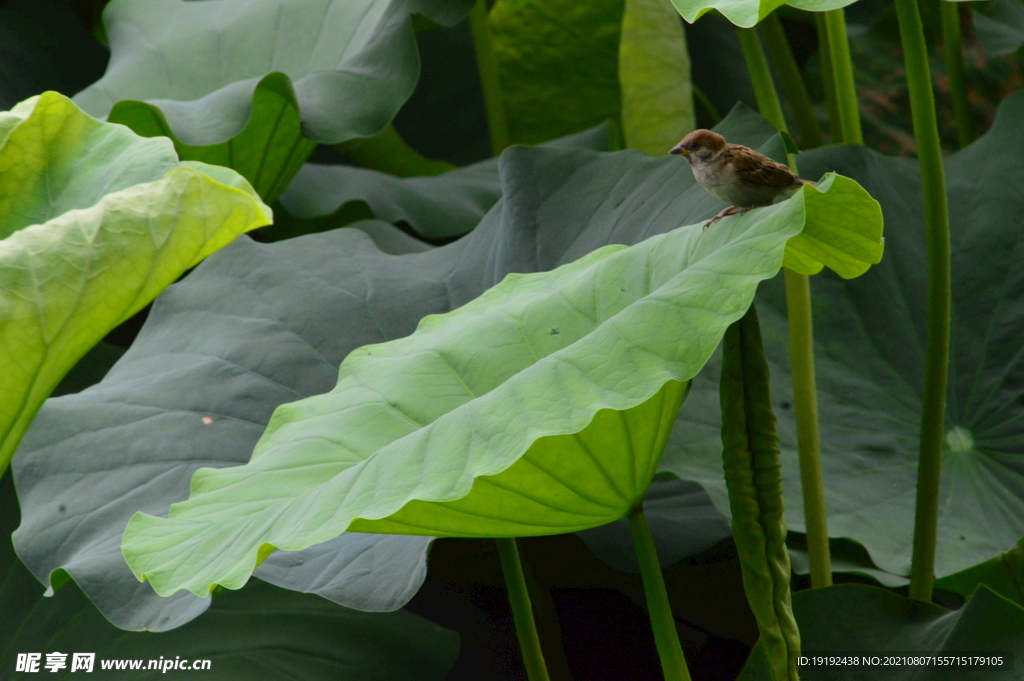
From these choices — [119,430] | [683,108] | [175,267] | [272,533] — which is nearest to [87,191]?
[175,267]

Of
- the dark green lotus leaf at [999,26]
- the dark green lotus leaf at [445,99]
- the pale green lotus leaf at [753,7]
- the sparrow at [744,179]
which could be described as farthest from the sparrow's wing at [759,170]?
the dark green lotus leaf at [445,99]

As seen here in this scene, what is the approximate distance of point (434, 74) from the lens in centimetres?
205

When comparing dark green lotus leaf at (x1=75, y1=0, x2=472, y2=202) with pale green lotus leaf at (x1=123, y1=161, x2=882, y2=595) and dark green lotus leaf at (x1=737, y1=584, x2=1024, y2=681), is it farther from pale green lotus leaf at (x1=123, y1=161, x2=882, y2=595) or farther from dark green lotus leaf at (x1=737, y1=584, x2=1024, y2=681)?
dark green lotus leaf at (x1=737, y1=584, x2=1024, y2=681)

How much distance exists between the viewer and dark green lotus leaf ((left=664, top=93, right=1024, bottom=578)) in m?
1.04

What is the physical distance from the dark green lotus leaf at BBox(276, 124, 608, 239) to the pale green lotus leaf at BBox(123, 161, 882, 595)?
0.83 metres

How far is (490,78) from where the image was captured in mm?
1759

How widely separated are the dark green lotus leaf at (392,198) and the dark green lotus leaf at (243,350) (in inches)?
11.9

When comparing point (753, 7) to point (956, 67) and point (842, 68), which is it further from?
point (956, 67)

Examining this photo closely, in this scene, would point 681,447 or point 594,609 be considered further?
point 594,609

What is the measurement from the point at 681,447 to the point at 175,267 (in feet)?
2.03

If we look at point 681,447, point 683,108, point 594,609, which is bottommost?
point 594,609

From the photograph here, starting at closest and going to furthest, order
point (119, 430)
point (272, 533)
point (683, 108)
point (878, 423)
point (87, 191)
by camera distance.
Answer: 1. point (272, 533)
2. point (87, 191)
3. point (119, 430)
4. point (878, 423)
5. point (683, 108)

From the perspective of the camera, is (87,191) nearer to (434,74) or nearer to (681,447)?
(681,447)

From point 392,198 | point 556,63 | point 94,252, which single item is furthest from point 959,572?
point 556,63
